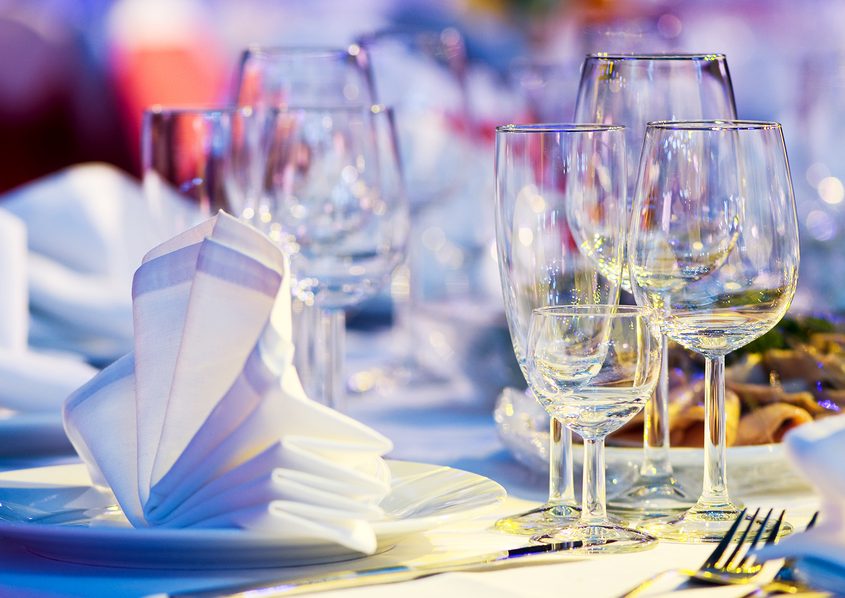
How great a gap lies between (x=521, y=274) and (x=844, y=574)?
31 cm

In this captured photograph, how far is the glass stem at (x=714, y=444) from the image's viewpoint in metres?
1.01

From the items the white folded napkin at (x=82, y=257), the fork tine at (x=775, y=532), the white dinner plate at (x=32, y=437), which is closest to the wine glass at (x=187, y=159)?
the white dinner plate at (x=32, y=437)

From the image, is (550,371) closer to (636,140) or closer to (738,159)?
(738,159)

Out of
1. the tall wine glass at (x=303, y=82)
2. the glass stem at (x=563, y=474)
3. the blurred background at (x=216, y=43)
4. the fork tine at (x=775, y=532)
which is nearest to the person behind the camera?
the fork tine at (x=775, y=532)

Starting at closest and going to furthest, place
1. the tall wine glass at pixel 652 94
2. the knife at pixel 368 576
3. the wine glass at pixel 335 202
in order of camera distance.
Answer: the knife at pixel 368 576 → the tall wine glass at pixel 652 94 → the wine glass at pixel 335 202

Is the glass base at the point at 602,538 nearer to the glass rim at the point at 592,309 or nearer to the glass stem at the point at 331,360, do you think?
the glass rim at the point at 592,309

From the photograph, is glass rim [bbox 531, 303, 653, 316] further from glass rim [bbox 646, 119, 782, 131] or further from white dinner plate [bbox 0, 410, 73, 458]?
white dinner plate [bbox 0, 410, 73, 458]

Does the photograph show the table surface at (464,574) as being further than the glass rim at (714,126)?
No

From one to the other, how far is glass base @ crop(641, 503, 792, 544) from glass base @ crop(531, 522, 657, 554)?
0.09ft

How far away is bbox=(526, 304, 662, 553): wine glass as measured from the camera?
0.93 metres

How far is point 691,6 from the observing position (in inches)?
175

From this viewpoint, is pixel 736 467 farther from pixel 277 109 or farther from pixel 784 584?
pixel 277 109

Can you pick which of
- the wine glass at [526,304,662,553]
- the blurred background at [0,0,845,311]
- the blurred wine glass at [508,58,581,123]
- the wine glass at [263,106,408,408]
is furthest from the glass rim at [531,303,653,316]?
the blurred background at [0,0,845,311]

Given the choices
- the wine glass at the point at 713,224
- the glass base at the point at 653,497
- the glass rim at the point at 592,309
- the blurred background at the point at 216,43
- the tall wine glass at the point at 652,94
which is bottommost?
the glass base at the point at 653,497
